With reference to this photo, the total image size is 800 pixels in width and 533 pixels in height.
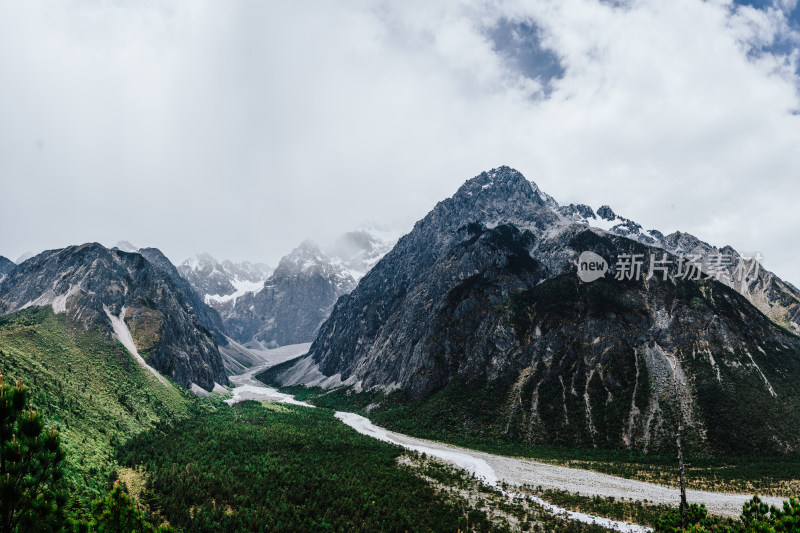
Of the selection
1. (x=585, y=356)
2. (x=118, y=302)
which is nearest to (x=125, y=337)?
(x=118, y=302)

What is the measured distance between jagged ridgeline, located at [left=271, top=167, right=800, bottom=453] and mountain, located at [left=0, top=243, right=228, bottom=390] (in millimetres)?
64798

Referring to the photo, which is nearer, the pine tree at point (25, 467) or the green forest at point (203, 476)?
the pine tree at point (25, 467)

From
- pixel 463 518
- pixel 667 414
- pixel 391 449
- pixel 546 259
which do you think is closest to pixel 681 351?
pixel 667 414

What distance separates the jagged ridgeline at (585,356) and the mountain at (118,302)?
64798 mm

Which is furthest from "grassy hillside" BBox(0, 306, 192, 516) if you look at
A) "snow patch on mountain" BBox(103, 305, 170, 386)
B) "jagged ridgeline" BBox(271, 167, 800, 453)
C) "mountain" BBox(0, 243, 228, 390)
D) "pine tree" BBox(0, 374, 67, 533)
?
"jagged ridgeline" BBox(271, 167, 800, 453)

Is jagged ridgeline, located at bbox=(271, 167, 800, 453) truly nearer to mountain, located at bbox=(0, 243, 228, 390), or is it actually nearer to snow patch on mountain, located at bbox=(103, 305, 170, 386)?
snow patch on mountain, located at bbox=(103, 305, 170, 386)

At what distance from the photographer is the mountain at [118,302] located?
103m

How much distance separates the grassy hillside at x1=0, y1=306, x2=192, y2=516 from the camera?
4053cm

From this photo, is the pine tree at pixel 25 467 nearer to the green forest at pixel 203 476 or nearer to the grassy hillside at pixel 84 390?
the green forest at pixel 203 476

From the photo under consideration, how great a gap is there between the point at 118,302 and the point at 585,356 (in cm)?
13818

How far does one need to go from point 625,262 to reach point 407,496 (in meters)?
103

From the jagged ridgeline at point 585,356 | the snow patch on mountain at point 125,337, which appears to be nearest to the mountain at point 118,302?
the snow patch on mountain at point 125,337

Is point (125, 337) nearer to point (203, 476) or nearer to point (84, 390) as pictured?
point (84, 390)

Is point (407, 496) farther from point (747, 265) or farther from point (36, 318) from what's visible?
point (747, 265)
